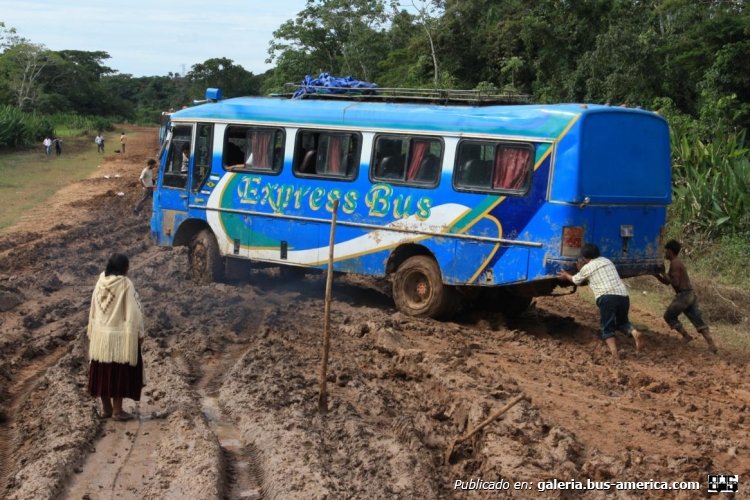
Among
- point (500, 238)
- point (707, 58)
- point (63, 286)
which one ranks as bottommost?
point (63, 286)

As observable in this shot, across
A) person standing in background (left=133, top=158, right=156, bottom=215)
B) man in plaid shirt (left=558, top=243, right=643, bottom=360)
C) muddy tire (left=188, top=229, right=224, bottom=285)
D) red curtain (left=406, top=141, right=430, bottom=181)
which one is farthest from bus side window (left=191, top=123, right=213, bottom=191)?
person standing in background (left=133, top=158, right=156, bottom=215)

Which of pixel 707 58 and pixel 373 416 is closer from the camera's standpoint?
pixel 373 416

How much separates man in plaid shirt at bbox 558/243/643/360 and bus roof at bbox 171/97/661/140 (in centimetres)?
146

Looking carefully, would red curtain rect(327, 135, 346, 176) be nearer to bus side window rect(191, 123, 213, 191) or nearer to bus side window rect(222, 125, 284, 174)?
bus side window rect(222, 125, 284, 174)

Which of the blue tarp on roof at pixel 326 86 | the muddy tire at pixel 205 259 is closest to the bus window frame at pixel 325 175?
the blue tarp on roof at pixel 326 86

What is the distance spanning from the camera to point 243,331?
1160 centimetres

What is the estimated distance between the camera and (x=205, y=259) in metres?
14.8

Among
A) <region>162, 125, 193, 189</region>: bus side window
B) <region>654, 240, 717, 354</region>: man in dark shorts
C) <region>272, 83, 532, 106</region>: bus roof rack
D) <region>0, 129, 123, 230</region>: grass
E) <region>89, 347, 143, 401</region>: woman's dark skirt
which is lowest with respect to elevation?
<region>0, 129, 123, 230</region>: grass

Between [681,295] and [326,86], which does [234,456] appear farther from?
[326,86]

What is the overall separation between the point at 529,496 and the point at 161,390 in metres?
3.88

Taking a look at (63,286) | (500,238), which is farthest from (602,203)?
(63,286)

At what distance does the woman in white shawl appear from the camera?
7.91 m

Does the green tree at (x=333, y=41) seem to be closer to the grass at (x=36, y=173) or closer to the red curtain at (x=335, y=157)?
Result: the grass at (x=36, y=173)

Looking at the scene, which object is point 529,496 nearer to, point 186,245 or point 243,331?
point 243,331
